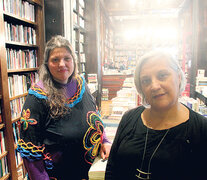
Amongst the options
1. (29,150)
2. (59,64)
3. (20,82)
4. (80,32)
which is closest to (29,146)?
(29,150)

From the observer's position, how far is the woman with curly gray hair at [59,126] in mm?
1102

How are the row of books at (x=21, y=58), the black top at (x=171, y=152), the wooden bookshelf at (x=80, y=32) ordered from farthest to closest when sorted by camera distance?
the wooden bookshelf at (x=80, y=32) < the row of books at (x=21, y=58) < the black top at (x=171, y=152)

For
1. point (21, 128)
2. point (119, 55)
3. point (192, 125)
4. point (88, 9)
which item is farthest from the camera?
point (119, 55)

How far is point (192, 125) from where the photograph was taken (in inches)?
29.4

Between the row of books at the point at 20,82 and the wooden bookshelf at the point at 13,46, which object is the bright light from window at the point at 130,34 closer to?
the wooden bookshelf at the point at 13,46

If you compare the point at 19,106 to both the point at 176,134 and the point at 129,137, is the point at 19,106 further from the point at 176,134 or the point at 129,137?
the point at 176,134

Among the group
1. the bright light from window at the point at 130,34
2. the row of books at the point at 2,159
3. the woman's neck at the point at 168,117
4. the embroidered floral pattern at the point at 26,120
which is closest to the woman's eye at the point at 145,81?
the woman's neck at the point at 168,117

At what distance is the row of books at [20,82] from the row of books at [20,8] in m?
0.73

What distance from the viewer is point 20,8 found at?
222cm

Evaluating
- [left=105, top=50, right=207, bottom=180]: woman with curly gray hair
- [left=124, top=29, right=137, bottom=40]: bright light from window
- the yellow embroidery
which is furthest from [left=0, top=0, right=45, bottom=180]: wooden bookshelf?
[left=124, top=29, right=137, bottom=40]: bright light from window

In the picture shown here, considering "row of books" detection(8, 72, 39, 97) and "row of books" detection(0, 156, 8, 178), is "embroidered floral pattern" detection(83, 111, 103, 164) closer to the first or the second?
"row of books" detection(0, 156, 8, 178)

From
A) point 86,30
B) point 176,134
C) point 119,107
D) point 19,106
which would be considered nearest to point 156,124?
point 176,134

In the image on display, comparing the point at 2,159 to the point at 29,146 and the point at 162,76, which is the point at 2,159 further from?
the point at 162,76

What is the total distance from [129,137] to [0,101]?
1.56m
